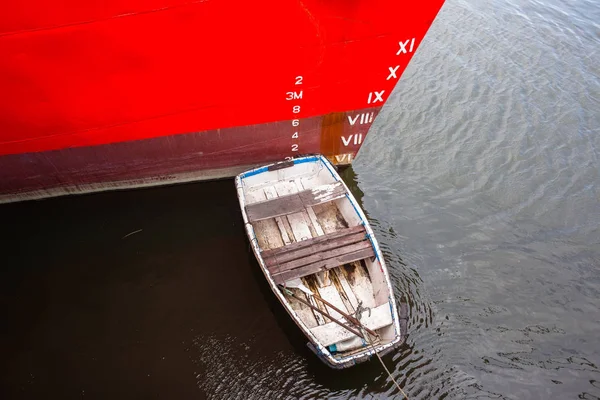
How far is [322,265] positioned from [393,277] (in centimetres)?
153

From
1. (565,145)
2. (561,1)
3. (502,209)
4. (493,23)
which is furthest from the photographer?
(561,1)

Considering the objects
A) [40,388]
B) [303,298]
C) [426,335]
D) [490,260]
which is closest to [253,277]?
[303,298]

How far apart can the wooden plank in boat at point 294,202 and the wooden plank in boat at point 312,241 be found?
63 cm

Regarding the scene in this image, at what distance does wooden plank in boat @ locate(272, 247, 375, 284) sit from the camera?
5.98 meters

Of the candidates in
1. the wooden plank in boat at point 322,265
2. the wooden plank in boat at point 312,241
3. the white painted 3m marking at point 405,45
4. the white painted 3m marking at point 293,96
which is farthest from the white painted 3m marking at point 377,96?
the wooden plank in boat at point 322,265

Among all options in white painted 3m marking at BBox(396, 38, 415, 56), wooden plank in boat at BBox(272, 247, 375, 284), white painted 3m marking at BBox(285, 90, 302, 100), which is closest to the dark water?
wooden plank in boat at BBox(272, 247, 375, 284)

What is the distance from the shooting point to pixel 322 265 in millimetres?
6141

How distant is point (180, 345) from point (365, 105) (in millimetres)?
5187

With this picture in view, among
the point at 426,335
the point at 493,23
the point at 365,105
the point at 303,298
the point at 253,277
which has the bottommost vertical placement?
the point at 426,335

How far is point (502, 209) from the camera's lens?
7.88 m

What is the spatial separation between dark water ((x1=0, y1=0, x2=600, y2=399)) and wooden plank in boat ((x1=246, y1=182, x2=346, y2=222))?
98cm

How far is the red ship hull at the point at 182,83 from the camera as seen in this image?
5.29 metres

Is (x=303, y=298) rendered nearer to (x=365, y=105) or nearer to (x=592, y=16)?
(x=365, y=105)

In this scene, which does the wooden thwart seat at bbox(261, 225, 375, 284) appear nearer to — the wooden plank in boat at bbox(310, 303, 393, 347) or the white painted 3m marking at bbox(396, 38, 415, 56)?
the wooden plank in boat at bbox(310, 303, 393, 347)
